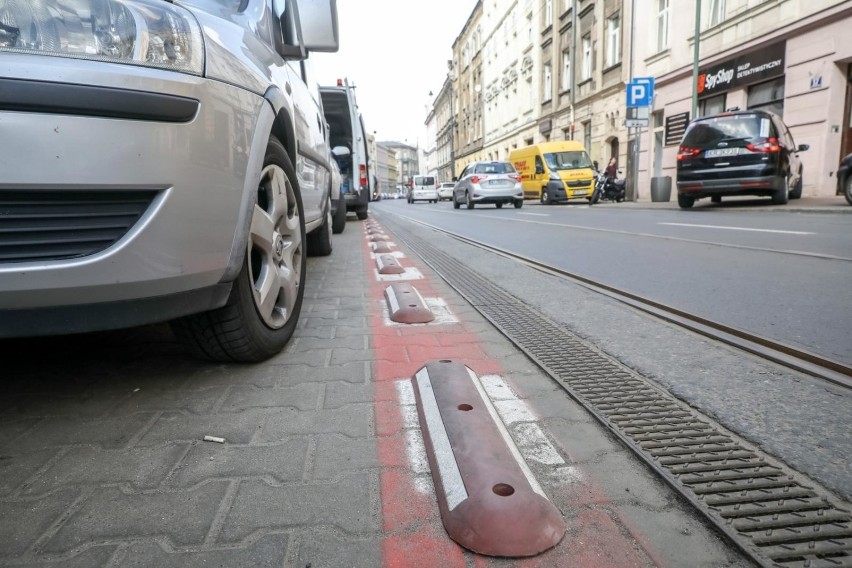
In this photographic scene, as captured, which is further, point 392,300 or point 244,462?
point 392,300

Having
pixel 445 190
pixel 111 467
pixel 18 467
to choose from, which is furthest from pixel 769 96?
pixel 445 190

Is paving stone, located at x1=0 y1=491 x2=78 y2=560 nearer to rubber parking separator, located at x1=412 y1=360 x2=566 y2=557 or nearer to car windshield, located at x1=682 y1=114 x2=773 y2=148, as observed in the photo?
rubber parking separator, located at x1=412 y1=360 x2=566 y2=557

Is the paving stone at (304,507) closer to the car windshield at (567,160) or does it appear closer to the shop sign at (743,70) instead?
the shop sign at (743,70)

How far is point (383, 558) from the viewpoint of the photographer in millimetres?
1270

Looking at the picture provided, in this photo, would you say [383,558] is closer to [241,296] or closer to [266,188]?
[241,296]

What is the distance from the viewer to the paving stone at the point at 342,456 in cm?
164

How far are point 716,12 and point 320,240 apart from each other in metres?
18.4

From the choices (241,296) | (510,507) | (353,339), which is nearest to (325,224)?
(353,339)

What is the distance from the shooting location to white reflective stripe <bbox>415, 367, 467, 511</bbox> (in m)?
1.46

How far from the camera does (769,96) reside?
17.0m

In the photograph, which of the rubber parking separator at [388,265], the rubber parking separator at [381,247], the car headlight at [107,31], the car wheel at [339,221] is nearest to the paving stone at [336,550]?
the car headlight at [107,31]

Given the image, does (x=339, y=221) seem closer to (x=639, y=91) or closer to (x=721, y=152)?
(x=721, y=152)

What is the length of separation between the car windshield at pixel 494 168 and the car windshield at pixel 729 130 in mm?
7748

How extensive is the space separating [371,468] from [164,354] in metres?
1.53
